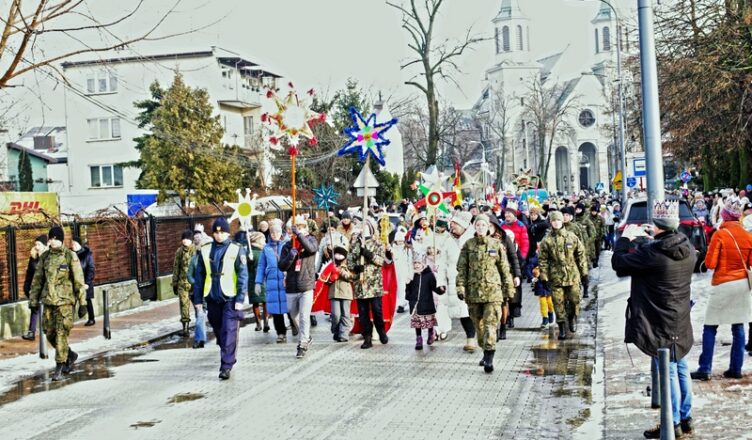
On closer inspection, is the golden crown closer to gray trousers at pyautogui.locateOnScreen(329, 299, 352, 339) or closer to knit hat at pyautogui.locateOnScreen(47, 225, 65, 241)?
gray trousers at pyautogui.locateOnScreen(329, 299, 352, 339)

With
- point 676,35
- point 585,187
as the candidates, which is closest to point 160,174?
point 676,35

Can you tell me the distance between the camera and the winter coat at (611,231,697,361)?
7730 millimetres

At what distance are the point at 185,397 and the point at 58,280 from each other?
8.83 feet

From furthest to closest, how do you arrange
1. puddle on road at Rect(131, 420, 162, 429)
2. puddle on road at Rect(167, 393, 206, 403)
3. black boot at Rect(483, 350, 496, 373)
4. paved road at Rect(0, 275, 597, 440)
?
black boot at Rect(483, 350, 496, 373), puddle on road at Rect(167, 393, 206, 403), puddle on road at Rect(131, 420, 162, 429), paved road at Rect(0, 275, 597, 440)

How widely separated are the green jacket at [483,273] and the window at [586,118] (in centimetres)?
11732

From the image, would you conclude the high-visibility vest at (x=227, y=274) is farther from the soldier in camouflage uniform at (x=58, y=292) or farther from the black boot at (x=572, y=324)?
the black boot at (x=572, y=324)

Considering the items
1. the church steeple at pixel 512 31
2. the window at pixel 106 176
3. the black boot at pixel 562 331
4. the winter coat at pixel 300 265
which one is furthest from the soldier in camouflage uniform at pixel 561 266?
the church steeple at pixel 512 31

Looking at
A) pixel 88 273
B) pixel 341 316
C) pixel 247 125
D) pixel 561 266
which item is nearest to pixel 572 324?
pixel 561 266

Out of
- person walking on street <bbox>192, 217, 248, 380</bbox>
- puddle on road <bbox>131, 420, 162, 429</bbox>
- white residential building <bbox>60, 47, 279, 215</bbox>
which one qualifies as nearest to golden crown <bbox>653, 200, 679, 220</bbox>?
puddle on road <bbox>131, 420, 162, 429</bbox>

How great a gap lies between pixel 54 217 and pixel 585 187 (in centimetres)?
11743

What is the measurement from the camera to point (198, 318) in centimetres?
1480

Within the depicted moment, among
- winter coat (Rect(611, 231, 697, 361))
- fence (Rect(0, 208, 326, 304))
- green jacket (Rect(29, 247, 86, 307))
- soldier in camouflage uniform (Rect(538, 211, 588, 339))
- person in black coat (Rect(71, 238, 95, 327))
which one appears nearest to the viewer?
winter coat (Rect(611, 231, 697, 361))

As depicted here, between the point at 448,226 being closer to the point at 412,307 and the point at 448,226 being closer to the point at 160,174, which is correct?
the point at 412,307

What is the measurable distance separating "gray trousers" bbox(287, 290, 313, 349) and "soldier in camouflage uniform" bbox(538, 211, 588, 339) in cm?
336
